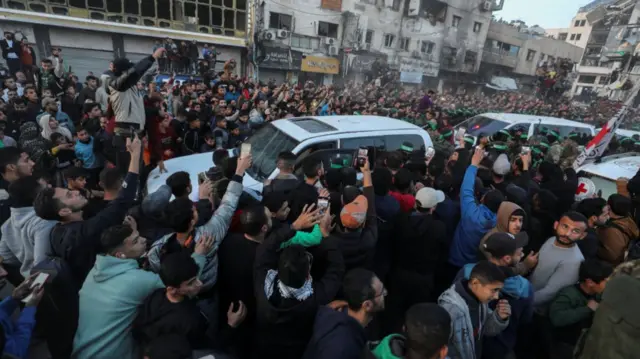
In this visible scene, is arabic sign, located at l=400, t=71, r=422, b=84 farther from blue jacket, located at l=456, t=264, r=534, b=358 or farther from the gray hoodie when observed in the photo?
the gray hoodie

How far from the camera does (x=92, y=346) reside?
1783mm

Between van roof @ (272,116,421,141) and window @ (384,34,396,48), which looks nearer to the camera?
van roof @ (272,116,421,141)

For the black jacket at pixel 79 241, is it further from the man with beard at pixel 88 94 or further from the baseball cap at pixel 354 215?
the man with beard at pixel 88 94

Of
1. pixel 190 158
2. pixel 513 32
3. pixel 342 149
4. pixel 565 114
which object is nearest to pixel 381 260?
pixel 342 149

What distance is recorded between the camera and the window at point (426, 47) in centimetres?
2919

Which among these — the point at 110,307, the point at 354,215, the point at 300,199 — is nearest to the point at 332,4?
the point at 300,199

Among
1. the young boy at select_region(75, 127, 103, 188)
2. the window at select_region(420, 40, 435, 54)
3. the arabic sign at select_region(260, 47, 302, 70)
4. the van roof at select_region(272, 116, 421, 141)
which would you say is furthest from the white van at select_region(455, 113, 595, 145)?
the window at select_region(420, 40, 435, 54)

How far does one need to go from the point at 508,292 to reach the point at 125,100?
4.62 m

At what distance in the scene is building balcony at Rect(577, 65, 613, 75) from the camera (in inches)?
1741

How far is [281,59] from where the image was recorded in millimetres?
22094

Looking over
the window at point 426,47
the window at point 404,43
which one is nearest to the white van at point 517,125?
the window at point 404,43

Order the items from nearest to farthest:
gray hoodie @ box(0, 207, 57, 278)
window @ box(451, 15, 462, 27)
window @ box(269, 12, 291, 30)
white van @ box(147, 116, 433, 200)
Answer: gray hoodie @ box(0, 207, 57, 278)
white van @ box(147, 116, 433, 200)
window @ box(269, 12, 291, 30)
window @ box(451, 15, 462, 27)

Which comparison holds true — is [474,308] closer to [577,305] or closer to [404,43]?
[577,305]

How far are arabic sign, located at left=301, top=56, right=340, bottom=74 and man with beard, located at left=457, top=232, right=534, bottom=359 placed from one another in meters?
22.6
